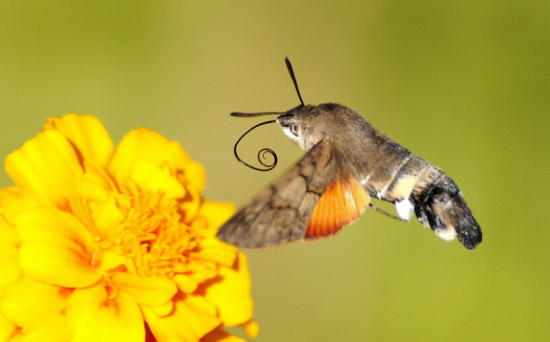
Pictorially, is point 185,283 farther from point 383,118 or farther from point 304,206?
point 383,118

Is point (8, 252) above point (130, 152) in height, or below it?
below

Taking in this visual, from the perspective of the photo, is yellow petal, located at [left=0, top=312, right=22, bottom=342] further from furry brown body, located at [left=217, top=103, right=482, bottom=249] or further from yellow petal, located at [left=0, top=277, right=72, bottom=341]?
furry brown body, located at [left=217, top=103, right=482, bottom=249]

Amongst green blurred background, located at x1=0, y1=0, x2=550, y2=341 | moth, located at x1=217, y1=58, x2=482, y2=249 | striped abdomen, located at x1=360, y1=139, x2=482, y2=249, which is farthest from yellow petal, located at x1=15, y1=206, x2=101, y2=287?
green blurred background, located at x1=0, y1=0, x2=550, y2=341

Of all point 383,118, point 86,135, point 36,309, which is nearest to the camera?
point 36,309

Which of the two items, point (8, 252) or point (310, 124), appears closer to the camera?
point (8, 252)

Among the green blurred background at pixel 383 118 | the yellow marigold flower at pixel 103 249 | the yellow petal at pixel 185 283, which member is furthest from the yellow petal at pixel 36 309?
the green blurred background at pixel 383 118

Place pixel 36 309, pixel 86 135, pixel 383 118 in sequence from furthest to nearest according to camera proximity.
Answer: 1. pixel 383 118
2. pixel 86 135
3. pixel 36 309

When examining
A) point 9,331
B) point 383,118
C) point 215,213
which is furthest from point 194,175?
point 383,118

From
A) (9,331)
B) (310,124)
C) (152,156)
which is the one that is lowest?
(9,331)
